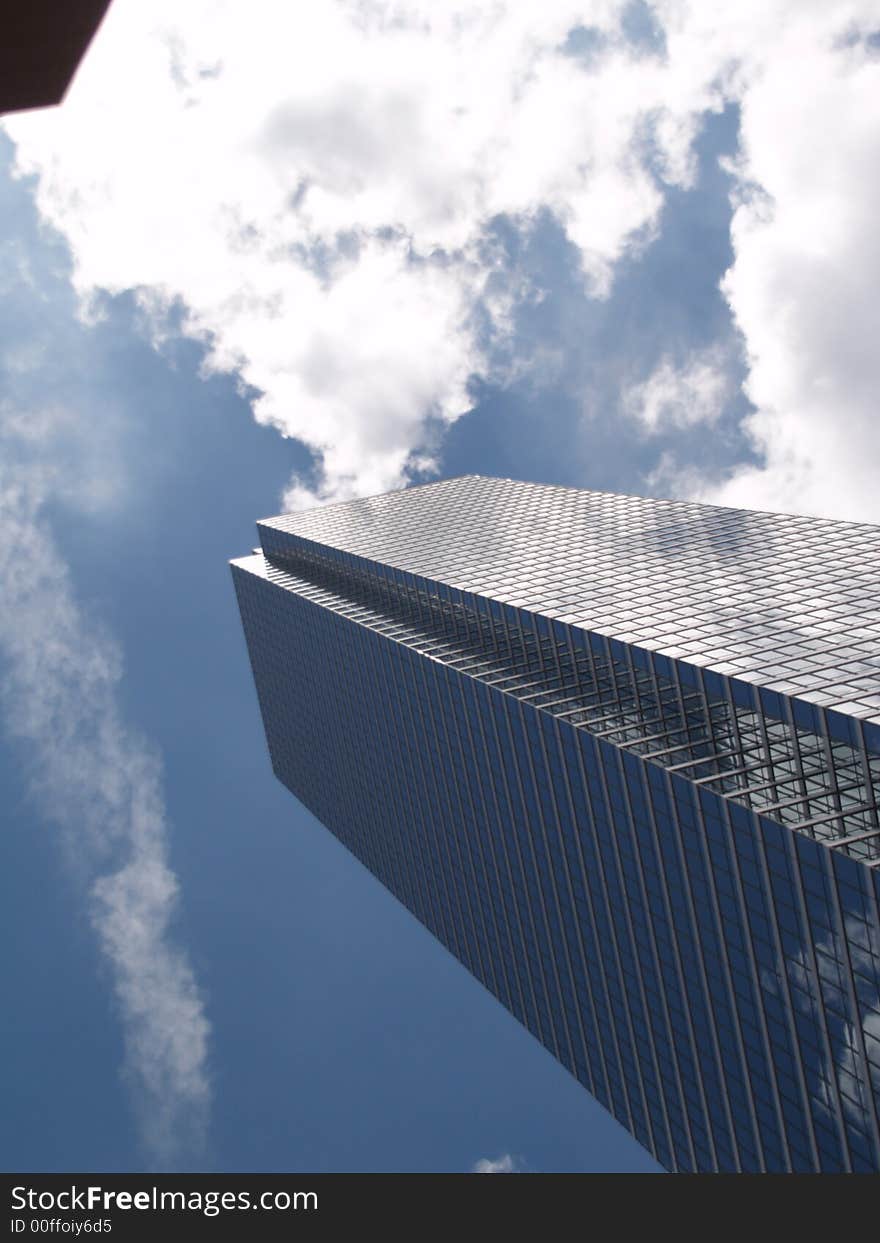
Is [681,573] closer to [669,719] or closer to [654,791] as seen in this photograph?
[669,719]

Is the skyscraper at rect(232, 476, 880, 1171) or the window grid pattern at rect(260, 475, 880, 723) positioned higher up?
the window grid pattern at rect(260, 475, 880, 723)

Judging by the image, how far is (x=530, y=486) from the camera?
163625 mm

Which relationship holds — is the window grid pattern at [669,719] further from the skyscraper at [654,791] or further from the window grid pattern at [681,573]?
the window grid pattern at [681,573]

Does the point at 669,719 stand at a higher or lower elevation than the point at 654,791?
higher

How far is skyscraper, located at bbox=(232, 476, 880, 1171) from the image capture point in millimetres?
46938

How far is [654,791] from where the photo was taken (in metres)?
57.6

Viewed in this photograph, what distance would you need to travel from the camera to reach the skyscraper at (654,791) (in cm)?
4694

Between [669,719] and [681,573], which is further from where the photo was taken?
[681,573]

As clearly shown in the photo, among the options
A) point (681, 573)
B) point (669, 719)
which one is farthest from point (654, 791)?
point (681, 573)

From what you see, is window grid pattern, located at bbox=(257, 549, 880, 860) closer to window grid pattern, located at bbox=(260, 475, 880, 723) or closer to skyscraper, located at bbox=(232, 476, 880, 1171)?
skyscraper, located at bbox=(232, 476, 880, 1171)

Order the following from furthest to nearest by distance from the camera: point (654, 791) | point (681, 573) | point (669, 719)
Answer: point (681, 573) → point (669, 719) → point (654, 791)

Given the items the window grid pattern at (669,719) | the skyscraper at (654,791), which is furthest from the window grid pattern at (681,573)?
the window grid pattern at (669,719)

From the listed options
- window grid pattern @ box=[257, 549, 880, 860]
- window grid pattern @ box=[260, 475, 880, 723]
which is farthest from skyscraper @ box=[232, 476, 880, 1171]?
window grid pattern @ box=[260, 475, 880, 723]

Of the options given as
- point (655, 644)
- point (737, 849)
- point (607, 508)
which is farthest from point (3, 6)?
point (607, 508)
